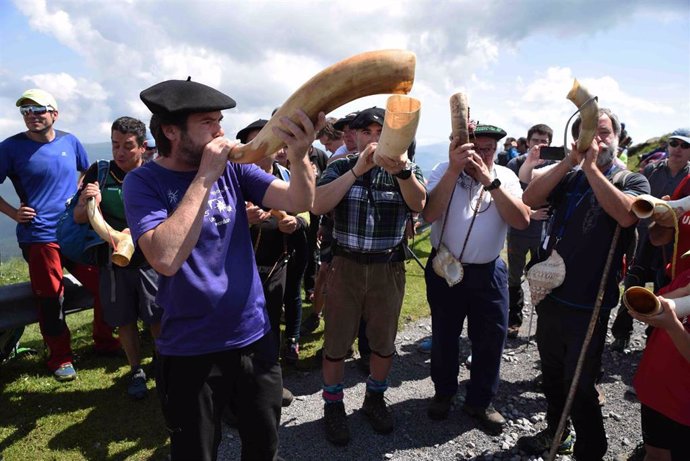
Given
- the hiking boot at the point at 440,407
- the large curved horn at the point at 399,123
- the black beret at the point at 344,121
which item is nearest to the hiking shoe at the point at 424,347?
the hiking boot at the point at 440,407

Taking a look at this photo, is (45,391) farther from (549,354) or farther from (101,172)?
(549,354)

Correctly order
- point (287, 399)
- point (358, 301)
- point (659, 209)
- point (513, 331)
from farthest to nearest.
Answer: point (513, 331)
point (287, 399)
point (358, 301)
point (659, 209)

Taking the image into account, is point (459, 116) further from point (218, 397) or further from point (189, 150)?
point (218, 397)

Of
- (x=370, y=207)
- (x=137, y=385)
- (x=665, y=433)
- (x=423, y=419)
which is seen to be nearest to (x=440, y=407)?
(x=423, y=419)

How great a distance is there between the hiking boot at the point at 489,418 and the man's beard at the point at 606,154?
236cm

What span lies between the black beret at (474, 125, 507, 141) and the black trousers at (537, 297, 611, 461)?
1.39 metres

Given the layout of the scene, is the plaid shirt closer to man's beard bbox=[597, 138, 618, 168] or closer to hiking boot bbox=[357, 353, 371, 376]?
man's beard bbox=[597, 138, 618, 168]

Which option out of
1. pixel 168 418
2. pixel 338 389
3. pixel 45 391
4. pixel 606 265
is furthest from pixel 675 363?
pixel 45 391

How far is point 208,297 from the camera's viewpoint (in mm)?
2227

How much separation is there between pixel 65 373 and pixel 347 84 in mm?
4510

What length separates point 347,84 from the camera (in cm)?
204

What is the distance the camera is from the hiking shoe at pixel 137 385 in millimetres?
A: 4289

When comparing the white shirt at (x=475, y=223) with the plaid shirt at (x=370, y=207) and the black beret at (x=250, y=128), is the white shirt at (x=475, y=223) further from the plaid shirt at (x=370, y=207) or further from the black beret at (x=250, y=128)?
the black beret at (x=250, y=128)

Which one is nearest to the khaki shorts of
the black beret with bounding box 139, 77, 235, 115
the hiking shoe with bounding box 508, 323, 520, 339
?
the black beret with bounding box 139, 77, 235, 115
